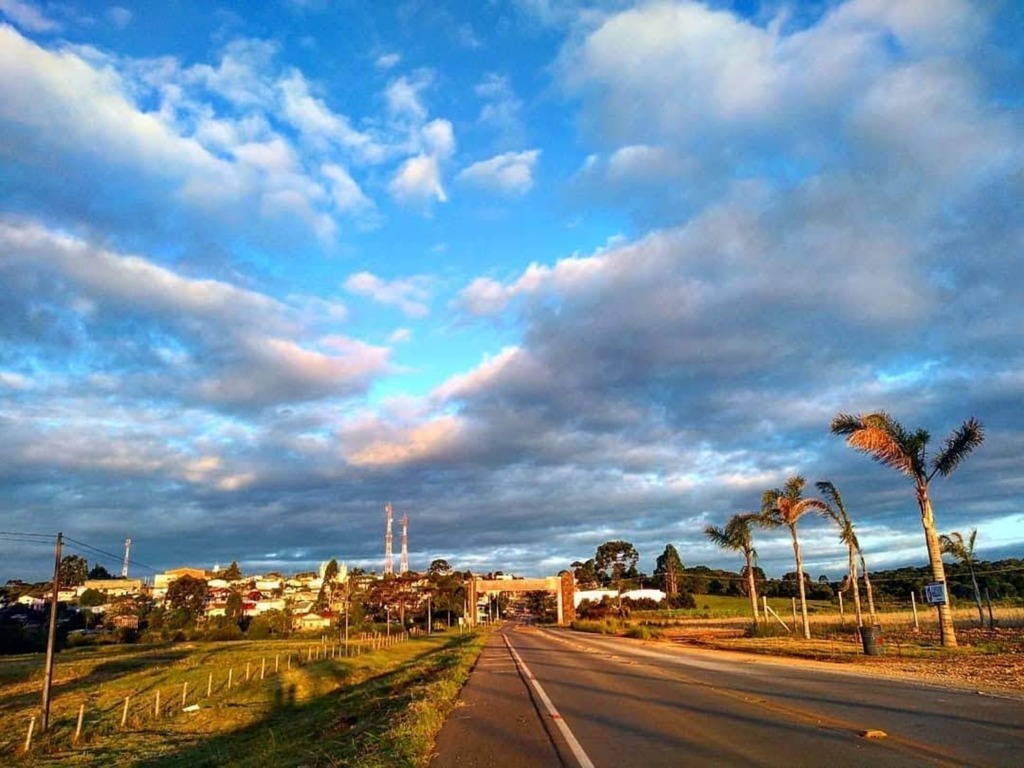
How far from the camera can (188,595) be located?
124 meters

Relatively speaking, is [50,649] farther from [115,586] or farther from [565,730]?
[115,586]

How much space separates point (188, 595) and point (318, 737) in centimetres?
12185

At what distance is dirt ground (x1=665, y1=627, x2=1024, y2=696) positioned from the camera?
50.6 ft

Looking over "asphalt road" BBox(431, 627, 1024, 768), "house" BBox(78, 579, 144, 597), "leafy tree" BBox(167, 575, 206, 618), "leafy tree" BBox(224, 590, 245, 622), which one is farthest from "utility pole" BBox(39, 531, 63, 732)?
"house" BBox(78, 579, 144, 597)

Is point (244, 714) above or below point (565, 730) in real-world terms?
below

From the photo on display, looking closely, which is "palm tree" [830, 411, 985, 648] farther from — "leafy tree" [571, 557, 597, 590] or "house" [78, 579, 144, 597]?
"house" [78, 579, 144, 597]

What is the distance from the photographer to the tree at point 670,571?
119m

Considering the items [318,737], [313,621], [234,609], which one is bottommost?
[313,621]

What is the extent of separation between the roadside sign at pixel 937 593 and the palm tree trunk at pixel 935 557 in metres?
0.13

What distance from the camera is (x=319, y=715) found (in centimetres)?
2147

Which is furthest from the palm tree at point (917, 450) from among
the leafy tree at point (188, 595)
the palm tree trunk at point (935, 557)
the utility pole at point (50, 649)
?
the leafy tree at point (188, 595)

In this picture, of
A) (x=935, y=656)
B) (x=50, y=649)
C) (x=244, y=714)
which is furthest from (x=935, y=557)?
(x=50, y=649)

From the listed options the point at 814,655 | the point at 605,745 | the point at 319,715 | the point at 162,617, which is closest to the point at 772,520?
the point at 814,655

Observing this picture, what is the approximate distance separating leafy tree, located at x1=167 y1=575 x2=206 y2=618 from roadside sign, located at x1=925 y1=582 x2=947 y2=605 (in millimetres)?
119652
